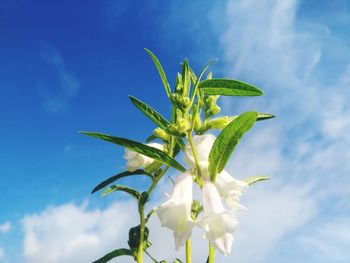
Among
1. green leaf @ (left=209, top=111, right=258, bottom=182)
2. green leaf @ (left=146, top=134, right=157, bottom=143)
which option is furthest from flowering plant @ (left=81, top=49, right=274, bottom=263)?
green leaf @ (left=146, top=134, right=157, bottom=143)

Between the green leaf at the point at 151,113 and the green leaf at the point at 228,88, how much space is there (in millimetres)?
291

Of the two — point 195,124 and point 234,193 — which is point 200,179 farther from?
point 195,124

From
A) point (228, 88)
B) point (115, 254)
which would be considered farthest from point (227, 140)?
point (115, 254)

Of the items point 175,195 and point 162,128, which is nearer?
point 175,195

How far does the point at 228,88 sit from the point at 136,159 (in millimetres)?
689

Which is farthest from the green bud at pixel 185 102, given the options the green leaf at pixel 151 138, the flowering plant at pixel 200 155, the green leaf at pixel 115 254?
the green leaf at pixel 115 254

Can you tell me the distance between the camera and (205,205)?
6.88 feet

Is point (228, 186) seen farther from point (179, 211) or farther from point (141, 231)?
point (141, 231)

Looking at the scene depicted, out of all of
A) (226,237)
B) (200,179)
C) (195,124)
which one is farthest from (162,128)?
(226,237)

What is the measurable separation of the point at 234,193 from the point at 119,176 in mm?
935

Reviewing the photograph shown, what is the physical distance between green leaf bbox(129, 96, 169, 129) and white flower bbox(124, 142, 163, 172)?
177mm

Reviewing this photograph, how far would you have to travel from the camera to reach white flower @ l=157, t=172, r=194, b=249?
6.66 feet

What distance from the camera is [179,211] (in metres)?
2.09

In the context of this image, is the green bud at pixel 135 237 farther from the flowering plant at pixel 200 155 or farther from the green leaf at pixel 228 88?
the green leaf at pixel 228 88
